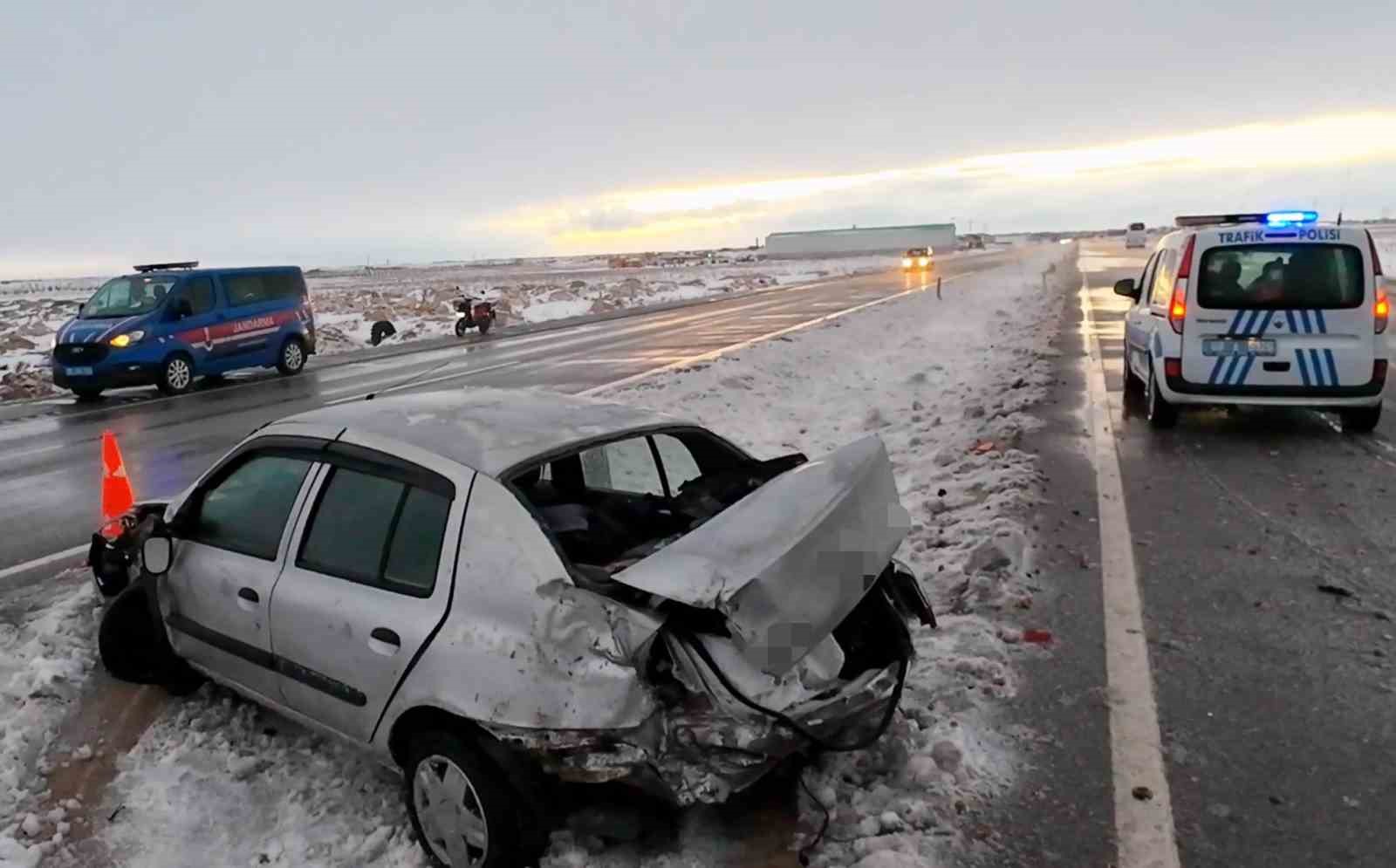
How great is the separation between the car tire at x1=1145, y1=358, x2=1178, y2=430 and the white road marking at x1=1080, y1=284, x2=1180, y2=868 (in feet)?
8.48

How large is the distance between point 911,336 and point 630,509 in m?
17.5

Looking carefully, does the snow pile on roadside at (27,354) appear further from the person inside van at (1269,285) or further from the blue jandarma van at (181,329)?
the person inside van at (1269,285)

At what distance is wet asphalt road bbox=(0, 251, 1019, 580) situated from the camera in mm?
9297

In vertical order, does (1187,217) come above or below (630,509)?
above

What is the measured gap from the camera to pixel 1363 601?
538cm

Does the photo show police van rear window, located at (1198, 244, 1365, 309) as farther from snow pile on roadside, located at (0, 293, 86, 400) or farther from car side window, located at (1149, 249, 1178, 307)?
snow pile on roadside, located at (0, 293, 86, 400)

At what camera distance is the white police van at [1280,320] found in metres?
9.07

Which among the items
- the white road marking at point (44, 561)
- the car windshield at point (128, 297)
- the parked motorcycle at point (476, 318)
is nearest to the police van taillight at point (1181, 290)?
the white road marking at point (44, 561)

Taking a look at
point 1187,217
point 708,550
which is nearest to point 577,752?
point 708,550

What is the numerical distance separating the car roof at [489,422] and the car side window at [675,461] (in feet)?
0.41

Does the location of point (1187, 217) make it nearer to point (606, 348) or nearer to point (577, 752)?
point (577, 752)

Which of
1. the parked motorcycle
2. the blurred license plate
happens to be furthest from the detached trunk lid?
the parked motorcycle

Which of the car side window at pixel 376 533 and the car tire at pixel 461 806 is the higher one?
the car side window at pixel 376 533

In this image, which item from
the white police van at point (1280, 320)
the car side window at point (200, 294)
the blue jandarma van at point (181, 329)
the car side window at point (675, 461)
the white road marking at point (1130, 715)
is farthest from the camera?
the car side window at point (200, 294)
